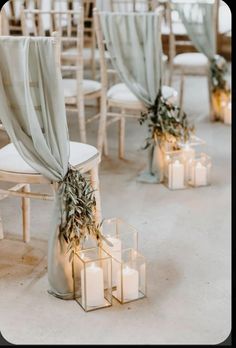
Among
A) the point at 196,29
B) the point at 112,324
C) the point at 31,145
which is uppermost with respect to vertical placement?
the point at 196,29

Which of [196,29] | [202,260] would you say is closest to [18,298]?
[202,260]

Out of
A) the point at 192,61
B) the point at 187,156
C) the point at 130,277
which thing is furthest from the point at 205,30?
the point at 130,277

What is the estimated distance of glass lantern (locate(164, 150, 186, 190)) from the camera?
367 cm

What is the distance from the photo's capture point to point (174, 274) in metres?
2.74

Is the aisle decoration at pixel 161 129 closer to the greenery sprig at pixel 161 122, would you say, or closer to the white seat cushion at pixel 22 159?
the greenery sprig at pixel 161 122

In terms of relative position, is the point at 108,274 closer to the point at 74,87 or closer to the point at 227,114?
the point at 74,87

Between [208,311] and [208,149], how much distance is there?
2.07 m

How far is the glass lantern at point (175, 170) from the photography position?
3674 mm

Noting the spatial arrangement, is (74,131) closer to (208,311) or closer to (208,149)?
(208,149)

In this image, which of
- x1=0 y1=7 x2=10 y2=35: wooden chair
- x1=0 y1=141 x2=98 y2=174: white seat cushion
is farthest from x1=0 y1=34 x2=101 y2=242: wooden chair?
x1=0 y1=7 x2=10 y2=35: wooden chair

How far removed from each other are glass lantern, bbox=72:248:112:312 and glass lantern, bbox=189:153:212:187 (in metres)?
1.33

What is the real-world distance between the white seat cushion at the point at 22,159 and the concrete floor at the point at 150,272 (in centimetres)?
47

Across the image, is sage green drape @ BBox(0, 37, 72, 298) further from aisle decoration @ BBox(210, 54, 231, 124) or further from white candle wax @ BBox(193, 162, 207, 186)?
aisle decoration @ BBox(210, 54, 231, 124)

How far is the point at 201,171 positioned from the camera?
3711 millimetres
